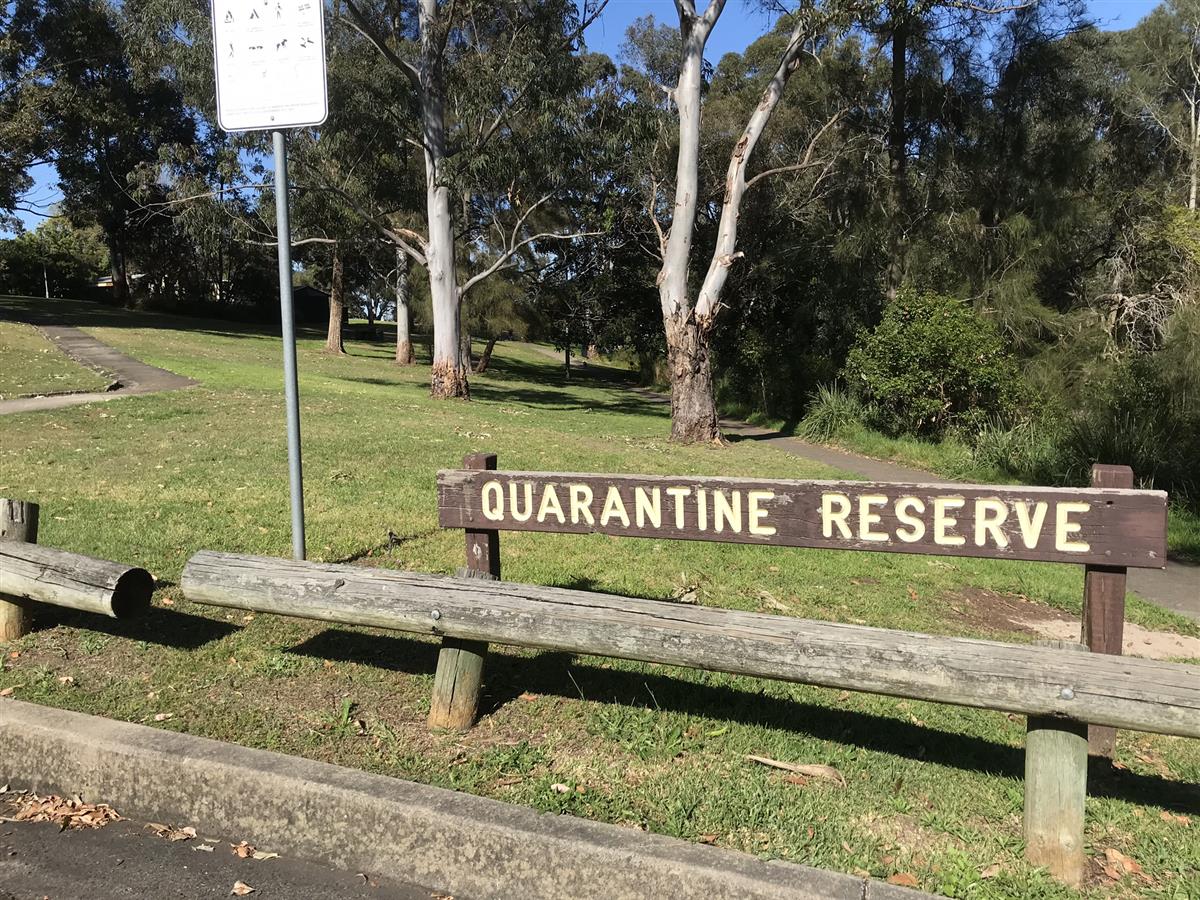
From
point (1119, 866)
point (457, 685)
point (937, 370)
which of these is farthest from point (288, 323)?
point (937, 370)

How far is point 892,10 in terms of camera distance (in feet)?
46.0

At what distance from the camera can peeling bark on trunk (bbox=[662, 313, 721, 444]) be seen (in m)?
15.5

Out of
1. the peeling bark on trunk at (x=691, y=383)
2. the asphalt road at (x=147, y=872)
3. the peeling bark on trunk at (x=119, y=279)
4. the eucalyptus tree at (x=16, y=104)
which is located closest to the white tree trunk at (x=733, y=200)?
the peeling bark on trunk at (x=691, y=383)

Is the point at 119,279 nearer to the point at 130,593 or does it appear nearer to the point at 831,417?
the point at 831,417

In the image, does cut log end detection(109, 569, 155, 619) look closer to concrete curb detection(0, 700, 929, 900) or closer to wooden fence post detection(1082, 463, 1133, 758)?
concrete curb detection(0, 700, 929, 900)

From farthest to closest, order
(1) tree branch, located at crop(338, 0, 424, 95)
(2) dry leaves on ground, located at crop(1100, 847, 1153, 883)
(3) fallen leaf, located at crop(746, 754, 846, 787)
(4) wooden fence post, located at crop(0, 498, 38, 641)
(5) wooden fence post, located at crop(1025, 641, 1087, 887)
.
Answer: (1) tree branch, located at crop(338, 0, 424, 95)
(4) wooden fence post, located at crop(0, 498, 38, 641)
(3) fallen leaf, located at crop(746, 754, 846, 787)
(2) dry leaves on ground, located at crop(1100, 847, 1153, 883)
(5) wooden fence post, located at crop(1025, 641, 1087, 887)

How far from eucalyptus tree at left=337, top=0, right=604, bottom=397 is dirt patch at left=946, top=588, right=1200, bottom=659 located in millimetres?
15110

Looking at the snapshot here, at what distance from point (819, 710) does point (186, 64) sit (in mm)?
19502

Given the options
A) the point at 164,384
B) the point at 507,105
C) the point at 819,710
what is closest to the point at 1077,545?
the point at 819,710

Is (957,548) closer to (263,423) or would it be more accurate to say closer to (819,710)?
(819,710)

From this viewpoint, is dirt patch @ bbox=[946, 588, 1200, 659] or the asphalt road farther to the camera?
dirt patch @ bbox=[946, 588, 1200, 659]

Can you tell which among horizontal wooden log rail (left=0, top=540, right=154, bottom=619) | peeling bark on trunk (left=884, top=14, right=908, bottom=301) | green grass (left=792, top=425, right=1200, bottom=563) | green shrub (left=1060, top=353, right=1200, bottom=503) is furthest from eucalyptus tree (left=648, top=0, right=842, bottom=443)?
horizontal wooden log rail (left=0, top=540, right=154, bottom=619)

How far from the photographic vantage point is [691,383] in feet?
51.4

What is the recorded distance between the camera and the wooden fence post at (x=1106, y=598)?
309 cm
